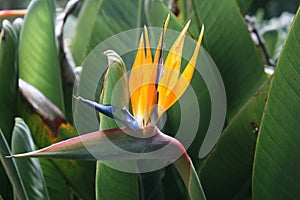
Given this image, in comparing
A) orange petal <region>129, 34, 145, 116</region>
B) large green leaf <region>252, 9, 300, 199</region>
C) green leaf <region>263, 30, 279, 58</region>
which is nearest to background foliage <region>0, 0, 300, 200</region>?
large green leaf <region>252, 9, 300, 199</region>

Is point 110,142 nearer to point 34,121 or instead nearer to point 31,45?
point 34,121

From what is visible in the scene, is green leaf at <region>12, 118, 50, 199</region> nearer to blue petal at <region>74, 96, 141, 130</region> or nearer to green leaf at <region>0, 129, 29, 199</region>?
green leaf at <region>0, 129, 29, 199</region>

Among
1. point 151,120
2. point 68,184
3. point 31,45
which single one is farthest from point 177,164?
point 31,45

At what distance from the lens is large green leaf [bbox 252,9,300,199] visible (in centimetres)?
50

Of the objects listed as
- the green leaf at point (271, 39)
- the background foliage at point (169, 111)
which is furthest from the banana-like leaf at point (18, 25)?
the green leaf at point (271, 39)

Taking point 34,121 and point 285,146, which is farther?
point 34,121

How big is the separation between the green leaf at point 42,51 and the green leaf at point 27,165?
0.66ft

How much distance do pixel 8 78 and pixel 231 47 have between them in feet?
0.94

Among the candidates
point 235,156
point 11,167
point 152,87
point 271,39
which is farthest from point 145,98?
point 271,39

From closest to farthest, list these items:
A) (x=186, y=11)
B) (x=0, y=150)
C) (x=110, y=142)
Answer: (x=110, y=142)
(x=0, y=150)
(x=186, y=11)

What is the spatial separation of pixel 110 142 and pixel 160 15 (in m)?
0.40

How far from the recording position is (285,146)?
0.53 metres

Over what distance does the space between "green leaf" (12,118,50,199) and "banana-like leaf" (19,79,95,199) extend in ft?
0.32

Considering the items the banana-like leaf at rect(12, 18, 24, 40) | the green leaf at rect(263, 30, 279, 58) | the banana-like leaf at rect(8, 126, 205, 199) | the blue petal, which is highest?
the blue petal
